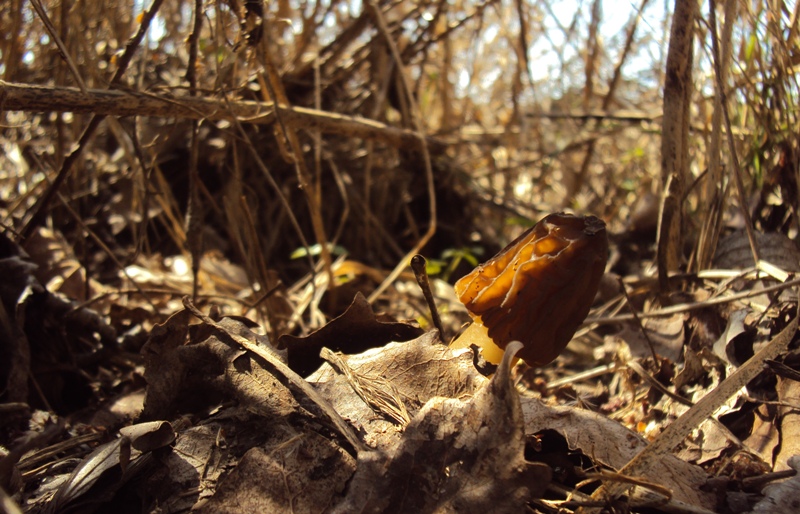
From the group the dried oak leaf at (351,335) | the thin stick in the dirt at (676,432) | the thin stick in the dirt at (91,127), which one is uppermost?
the thin stick in the dirt at (91,127)

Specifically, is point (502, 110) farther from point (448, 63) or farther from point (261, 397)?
point (261, 397)

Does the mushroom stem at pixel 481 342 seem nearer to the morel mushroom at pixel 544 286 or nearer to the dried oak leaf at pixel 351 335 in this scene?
the morel mushroom at pixel 544 286

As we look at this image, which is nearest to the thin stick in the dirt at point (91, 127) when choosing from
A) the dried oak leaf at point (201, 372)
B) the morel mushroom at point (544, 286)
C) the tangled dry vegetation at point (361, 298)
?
the tangled dry vegetation at point (361, 298)

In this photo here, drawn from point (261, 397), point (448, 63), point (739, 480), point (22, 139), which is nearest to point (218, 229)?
point (22, 139)

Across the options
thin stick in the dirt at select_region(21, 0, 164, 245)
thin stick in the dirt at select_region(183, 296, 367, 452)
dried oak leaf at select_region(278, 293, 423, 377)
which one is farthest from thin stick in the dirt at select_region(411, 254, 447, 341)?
thin stick in the dirt at select_region(21, 0, 164, 245)

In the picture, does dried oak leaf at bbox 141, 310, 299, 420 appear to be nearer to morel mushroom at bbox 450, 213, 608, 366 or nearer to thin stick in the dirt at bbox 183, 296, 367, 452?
thin stick in the dirt at bbox 183, 296, 367, 452

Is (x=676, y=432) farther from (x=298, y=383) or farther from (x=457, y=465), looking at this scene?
(x=298, y=383)

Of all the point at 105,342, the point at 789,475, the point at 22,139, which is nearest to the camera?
the point at 789,475
